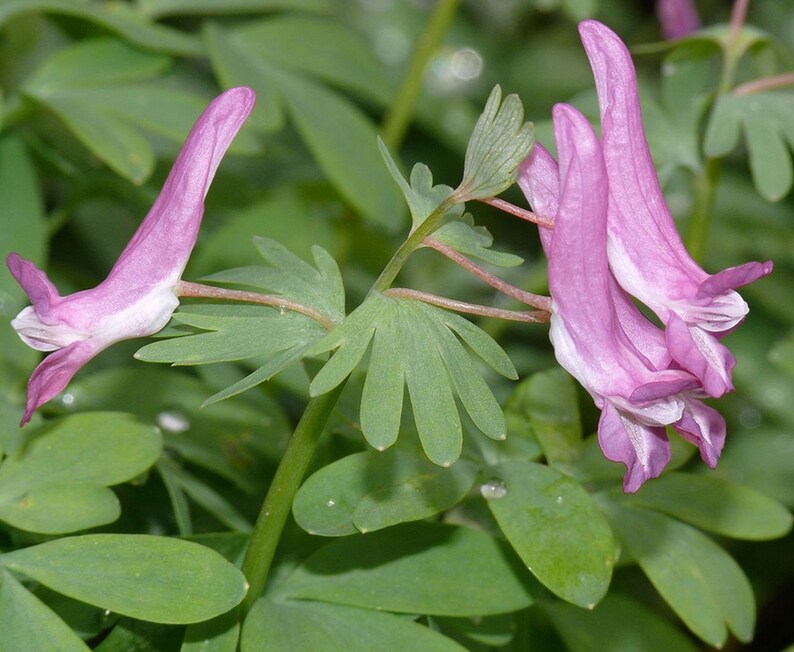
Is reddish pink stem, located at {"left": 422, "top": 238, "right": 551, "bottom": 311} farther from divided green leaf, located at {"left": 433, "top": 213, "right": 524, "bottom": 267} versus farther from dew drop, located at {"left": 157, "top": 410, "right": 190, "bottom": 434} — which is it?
dew drop, located at {"left": 157, "top": 410, "right": 190, "bottom": 434}

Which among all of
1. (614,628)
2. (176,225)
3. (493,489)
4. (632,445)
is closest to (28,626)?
(176,225)

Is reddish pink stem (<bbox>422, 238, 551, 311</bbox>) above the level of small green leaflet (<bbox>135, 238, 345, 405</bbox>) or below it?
above

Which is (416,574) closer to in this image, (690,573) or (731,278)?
(690,573)

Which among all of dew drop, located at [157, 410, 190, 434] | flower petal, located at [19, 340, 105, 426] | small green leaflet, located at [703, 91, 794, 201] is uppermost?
flower petal, located at [19, 340, 105, 426]

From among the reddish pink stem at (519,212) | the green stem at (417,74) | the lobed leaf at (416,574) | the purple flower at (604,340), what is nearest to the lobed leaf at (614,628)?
the lobed leaf at (416,574)

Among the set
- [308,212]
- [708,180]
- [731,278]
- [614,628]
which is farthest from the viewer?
[308,212]

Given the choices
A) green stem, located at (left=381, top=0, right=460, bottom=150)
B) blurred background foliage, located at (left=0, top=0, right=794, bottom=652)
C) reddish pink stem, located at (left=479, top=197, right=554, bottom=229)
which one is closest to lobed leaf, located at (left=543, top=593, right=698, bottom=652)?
blurred background foliage, located at (left=0, top=0, right=794, bottom=652)

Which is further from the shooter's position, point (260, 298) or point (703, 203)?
point (703, 203)
